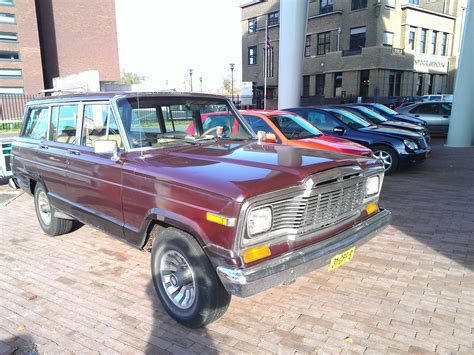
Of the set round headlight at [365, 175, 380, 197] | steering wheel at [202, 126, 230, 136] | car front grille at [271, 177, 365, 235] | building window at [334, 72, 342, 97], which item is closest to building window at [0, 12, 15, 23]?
building window at [334, 72, 342, 97]

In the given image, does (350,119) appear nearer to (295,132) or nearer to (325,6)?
(295,132)

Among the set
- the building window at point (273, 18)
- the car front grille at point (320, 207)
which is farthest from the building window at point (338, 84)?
the car front grille at point (320, 207)

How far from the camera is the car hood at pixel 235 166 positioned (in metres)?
2.91

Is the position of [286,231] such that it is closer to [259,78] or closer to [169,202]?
[169,202]

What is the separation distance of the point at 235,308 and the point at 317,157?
1.65m

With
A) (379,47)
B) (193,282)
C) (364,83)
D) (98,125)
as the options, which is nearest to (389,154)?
(98,125)

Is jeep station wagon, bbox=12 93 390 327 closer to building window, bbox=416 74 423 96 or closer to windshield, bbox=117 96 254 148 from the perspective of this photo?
windshield, bbox=117 96 254 148

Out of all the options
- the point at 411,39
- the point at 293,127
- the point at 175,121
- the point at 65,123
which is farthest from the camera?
the point at 411,39

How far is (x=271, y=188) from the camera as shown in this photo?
9.44 ft

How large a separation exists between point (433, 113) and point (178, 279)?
16.8 meters

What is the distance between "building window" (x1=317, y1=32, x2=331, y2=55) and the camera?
3781cm

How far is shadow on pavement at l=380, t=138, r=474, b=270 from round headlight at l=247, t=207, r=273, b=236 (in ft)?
9.54

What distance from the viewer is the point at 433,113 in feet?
55.4

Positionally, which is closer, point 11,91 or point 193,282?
point 193,282
